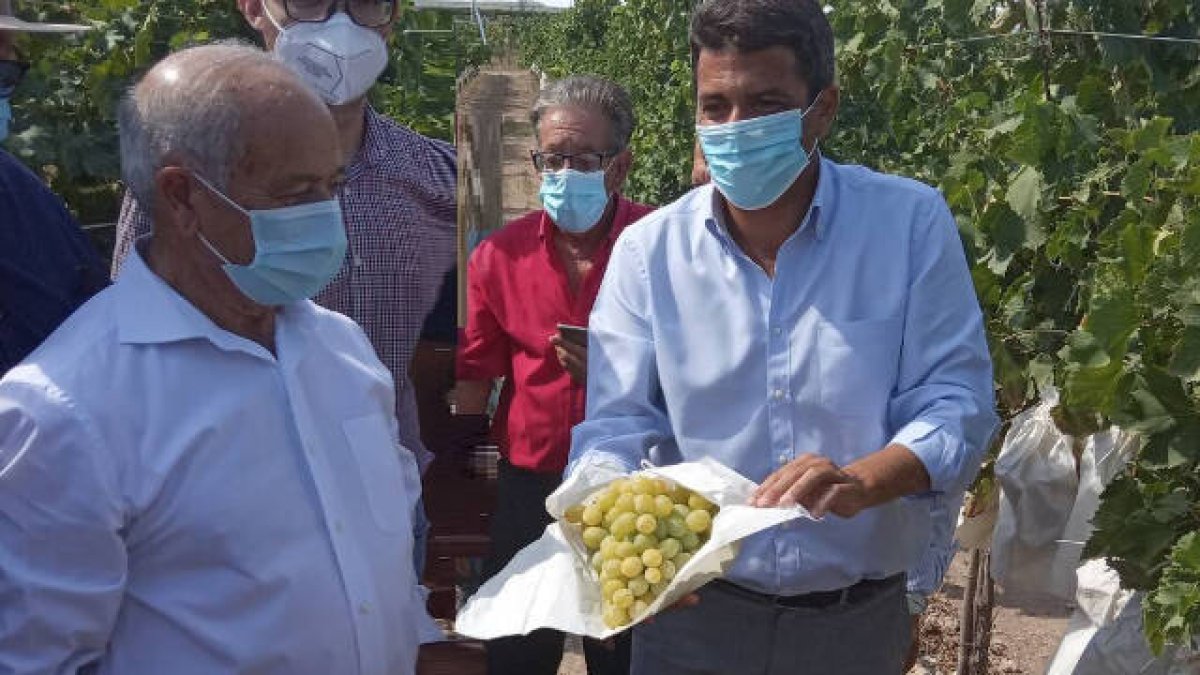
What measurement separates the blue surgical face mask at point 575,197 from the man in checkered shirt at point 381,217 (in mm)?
480

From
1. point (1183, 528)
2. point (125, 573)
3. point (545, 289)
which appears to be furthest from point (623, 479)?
point (1183, 528)

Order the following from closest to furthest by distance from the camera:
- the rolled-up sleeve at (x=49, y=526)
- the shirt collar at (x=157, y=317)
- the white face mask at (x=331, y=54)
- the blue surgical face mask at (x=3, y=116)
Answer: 1. the rolled-up sleeve at (x=49, y=526)
2. the shirt collar at (x=157, y=317)
3. the blue surgical face mask at (x=3, y=116)
4. the white face mask at (x=331, y=54)

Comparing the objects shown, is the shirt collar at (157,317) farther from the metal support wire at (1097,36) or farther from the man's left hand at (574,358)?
the metal support wire at (1097,36)

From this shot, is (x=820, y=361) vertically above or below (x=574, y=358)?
above

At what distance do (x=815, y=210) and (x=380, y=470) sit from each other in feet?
2.88

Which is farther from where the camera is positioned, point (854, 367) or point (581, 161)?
point (581, 161)

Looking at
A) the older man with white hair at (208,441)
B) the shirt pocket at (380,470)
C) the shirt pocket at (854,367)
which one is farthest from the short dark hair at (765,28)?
the shirt pocket at (380,470)

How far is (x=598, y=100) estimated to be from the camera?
3.67m

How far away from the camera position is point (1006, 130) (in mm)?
4316

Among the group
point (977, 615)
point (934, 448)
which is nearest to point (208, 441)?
point (934, 448)

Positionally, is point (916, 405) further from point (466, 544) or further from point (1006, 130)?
point (1006, 130)

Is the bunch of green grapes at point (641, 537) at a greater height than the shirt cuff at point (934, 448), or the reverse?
the shirt cuff at point (934, 448)

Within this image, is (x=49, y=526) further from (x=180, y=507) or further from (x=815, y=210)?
(x=815, y=210)

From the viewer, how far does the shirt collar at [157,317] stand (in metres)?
1.92
